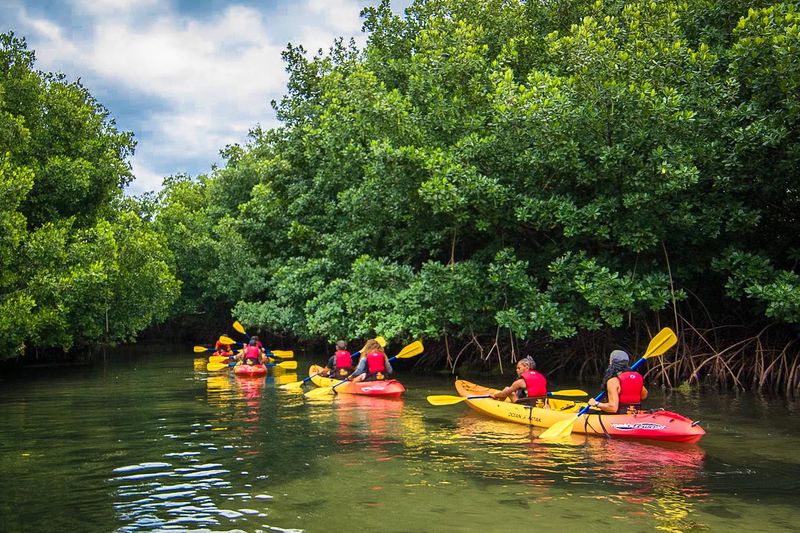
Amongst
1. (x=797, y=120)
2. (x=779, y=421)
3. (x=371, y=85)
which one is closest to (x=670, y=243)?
(x=797, y=120)

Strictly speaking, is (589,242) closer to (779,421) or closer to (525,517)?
(779,421)

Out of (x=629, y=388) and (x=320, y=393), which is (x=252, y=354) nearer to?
(x=320, y=393)

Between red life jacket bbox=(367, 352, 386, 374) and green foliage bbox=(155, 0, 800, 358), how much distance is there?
154cm

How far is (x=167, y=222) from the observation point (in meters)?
38.2

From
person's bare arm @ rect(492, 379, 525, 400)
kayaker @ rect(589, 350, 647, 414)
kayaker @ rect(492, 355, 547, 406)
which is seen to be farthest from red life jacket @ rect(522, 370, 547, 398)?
kayaker @ rect(589, 350, 647, 414)

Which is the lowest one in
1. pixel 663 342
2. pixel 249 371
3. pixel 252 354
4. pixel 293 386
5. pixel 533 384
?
pixel 293 386

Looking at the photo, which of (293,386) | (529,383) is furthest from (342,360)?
(529,383)

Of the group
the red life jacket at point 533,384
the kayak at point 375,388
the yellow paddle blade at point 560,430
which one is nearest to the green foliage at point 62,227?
the kayak at point 375,388

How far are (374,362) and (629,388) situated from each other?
6.08m

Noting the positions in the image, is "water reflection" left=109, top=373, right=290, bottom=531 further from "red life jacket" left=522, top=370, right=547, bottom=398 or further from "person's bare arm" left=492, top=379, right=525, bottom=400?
"red life jacket" left=522, top=370, right=547, bottom=398

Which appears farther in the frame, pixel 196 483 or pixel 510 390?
pixel 510 390

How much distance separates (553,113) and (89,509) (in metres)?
9.98

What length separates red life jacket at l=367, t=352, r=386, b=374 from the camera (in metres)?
14.2

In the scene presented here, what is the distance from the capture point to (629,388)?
921 centimetres
